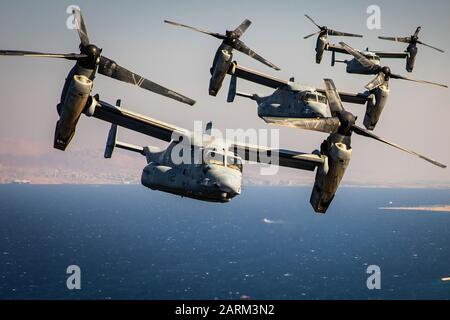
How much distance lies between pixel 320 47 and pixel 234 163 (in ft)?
117

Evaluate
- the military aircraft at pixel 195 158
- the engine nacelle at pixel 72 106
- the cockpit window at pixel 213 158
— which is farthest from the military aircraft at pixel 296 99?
the engine nacelle at pixel 72 106

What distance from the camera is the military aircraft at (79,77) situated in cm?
2198

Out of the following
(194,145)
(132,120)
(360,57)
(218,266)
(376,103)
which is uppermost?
(360,57)

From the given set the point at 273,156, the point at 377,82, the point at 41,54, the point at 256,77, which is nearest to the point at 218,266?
the point at 256,77

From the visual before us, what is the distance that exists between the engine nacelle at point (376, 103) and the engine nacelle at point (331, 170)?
2078 cm

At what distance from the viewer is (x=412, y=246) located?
179875 millimetres

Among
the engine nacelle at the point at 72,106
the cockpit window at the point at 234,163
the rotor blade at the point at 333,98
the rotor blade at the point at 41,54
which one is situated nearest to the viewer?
the rotor blade at the point at 41,54

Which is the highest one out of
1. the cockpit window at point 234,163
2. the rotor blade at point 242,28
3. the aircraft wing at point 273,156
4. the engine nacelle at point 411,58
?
the engine nacelle at point 411,58

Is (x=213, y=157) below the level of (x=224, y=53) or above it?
below

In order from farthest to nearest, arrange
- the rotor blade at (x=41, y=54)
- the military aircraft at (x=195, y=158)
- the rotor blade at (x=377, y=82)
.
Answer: the rotor blade at (x=377, y=82), the military aircraft at (x=195, y=158), the rotor blade at (x=41, y=54)

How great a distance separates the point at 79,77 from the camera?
22391 mm

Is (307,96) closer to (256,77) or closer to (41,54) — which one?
(256,77)

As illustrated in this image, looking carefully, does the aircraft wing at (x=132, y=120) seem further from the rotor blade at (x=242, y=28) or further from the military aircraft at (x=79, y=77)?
the rotor blade at (x=242, y=28)
